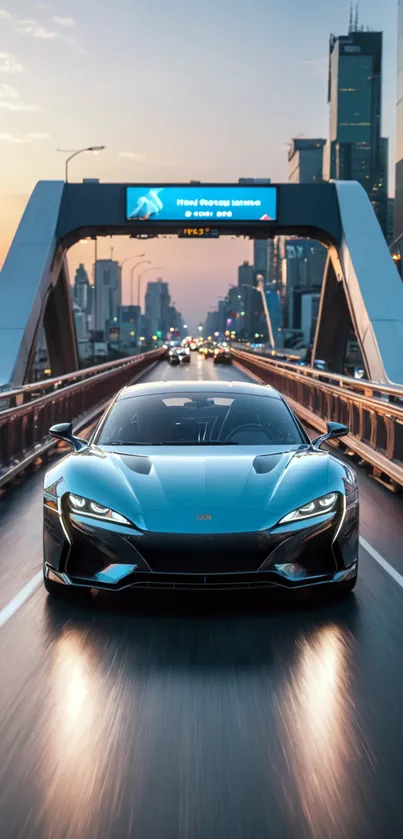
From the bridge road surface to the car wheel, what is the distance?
0.08 m

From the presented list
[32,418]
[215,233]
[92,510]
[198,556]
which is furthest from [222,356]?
[198,556]

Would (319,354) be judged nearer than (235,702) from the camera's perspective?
No

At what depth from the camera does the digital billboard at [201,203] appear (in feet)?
120

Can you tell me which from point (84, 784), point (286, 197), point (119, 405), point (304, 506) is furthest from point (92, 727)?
point (286, 197)

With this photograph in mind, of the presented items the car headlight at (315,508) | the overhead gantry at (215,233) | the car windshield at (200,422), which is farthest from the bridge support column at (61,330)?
the car headlight at (315,508)

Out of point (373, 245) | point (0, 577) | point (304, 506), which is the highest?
point (373, 245)

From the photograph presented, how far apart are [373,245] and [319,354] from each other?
26.2 ft

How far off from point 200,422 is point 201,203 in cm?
3066

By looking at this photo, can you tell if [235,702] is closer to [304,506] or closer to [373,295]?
[304,506]

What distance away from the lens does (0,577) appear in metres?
7.47

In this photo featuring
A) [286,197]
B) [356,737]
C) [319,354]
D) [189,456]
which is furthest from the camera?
[319,354]

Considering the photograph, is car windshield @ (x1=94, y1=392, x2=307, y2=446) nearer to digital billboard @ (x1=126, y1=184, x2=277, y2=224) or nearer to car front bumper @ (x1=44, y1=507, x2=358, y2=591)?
car front bumper @ (x1=44, y1=507, x2=358, y2=591)

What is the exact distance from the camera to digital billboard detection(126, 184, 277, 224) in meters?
36.6

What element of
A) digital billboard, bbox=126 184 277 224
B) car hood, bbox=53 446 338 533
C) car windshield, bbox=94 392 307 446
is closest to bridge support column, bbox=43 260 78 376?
digital billboard, bbox=126 184 277 224
